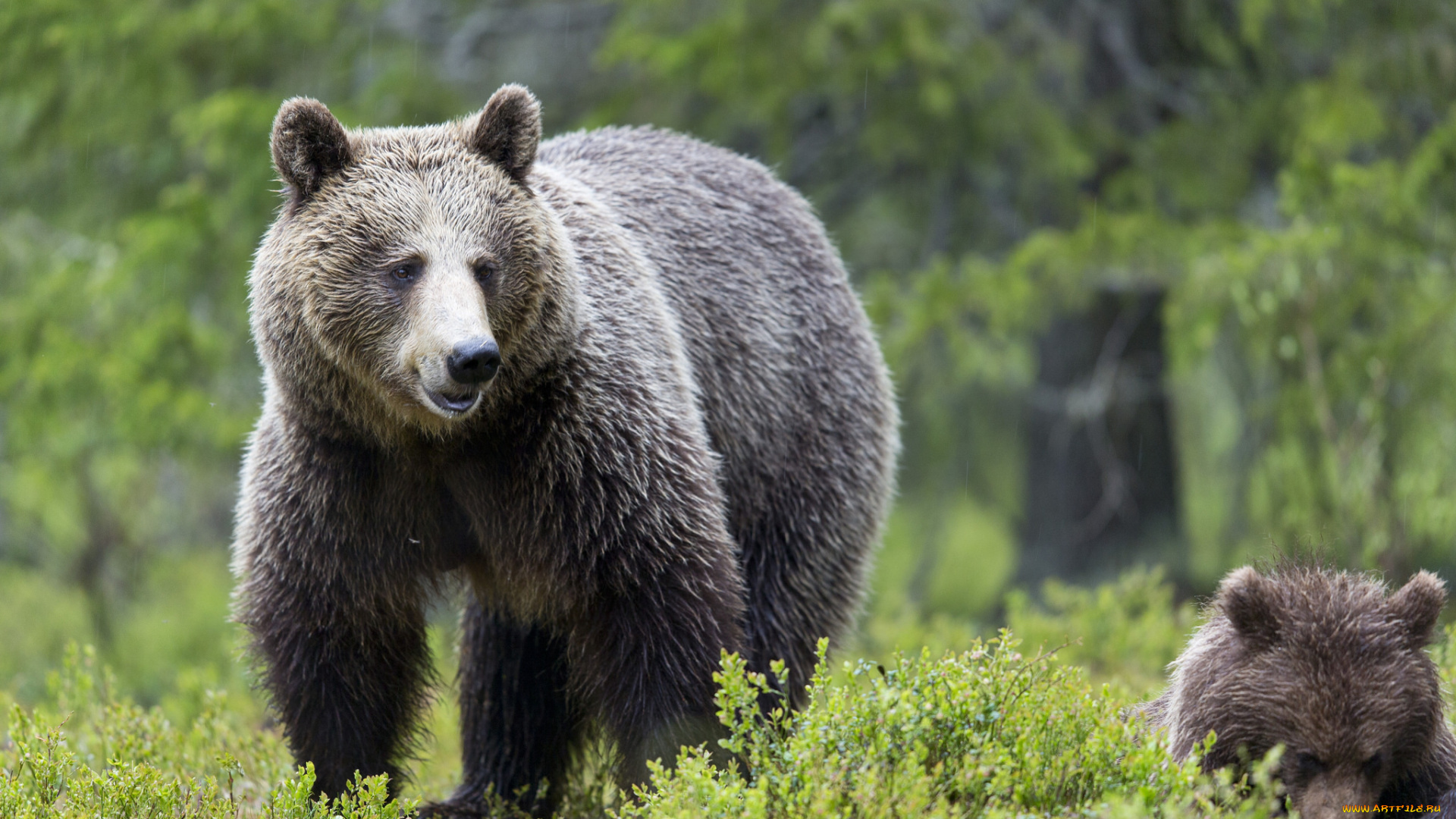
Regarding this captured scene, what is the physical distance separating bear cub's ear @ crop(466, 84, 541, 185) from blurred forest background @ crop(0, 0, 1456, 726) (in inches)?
160

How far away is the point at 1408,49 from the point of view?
33.0ft

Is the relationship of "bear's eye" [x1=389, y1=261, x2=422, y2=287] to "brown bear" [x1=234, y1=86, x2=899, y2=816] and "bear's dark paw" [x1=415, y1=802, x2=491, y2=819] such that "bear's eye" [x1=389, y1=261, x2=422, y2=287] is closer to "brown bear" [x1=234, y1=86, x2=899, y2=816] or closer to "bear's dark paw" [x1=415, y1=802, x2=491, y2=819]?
"brown bear" [x1=234, y1=86, x2=899, y2=816]

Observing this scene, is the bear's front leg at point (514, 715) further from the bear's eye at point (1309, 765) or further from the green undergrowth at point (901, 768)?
the bear's eye at point (1309, 765)

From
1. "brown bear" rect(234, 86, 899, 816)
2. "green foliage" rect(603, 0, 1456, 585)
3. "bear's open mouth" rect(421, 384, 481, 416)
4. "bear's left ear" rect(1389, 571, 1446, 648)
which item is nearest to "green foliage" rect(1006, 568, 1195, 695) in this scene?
"green foliage" rect(603, 0, 1456, 585)

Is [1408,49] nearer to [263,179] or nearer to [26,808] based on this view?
[263,179]

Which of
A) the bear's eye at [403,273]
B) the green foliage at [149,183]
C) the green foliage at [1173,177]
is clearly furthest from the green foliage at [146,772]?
the green foliage at [1173,177]

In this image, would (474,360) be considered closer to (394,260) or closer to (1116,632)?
(394,260)

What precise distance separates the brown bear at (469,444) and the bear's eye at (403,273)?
0.04 feet

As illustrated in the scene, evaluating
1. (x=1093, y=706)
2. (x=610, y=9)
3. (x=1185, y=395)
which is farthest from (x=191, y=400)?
(x=1185, y=395)

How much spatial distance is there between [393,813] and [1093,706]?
7.31ft

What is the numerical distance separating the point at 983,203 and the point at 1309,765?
8724 millimetres

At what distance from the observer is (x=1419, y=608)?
3996mm

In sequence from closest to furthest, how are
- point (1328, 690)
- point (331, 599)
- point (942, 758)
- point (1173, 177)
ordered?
point (1328, 690) < point (942, 758) < point (331, 599) < point (1173, 177)

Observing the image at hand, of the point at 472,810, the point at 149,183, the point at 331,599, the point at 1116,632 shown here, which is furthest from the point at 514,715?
the point at 149,183
